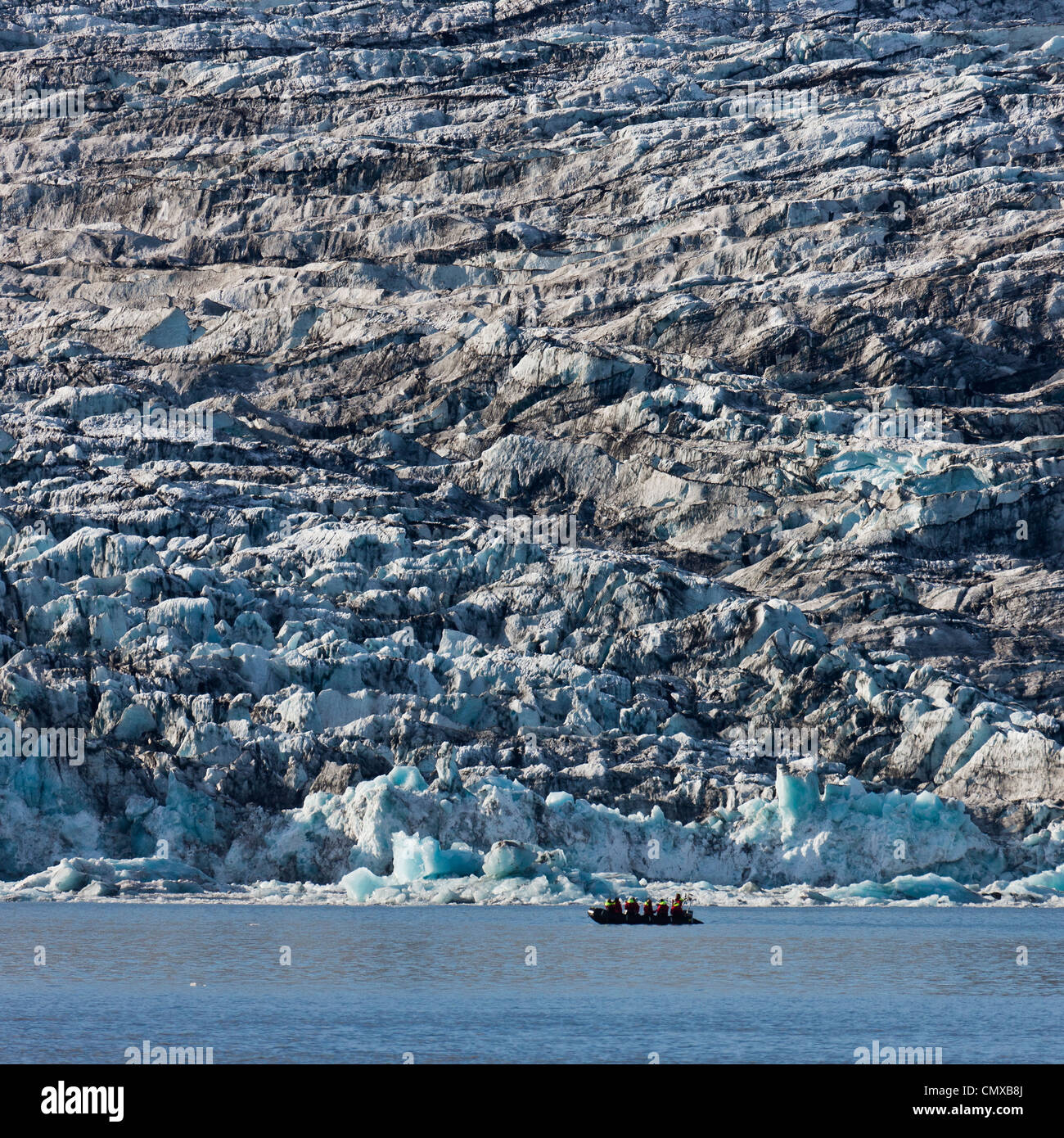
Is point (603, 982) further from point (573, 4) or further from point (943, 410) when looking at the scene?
point (573, 4)

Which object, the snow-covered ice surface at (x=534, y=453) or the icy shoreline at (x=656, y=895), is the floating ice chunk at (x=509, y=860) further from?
the icy shoreline at (x=656, y=895)

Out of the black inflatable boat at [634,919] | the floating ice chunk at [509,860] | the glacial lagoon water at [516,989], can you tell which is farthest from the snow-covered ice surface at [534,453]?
the glacial lagoon water at [516,989]

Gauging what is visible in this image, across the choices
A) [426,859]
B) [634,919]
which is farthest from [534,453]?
[634,919]

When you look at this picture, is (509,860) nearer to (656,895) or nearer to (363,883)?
(363,883)

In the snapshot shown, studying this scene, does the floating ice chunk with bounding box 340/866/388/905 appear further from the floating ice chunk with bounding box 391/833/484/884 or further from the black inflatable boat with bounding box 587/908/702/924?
the black inflatable boat with bounding box 587/908/702/924

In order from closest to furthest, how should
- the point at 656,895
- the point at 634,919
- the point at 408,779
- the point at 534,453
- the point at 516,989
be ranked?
1. the point at 516,989
2. the point at 634,919
3. the point at 408,779
4. the point at 656,895
5. the point at 534,453
